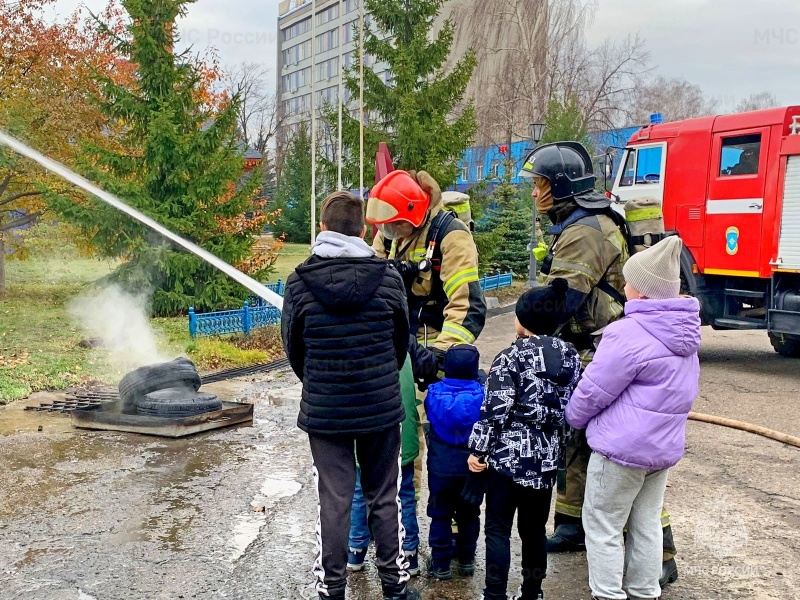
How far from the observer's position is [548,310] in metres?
3.54

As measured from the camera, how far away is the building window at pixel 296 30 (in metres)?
77.6

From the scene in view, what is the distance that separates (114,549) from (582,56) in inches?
1316

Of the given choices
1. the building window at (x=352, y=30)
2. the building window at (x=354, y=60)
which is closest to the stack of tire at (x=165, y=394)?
the building window at (x=354, y=60)

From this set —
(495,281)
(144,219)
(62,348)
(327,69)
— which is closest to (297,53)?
(327,69)

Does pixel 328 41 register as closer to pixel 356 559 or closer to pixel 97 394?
pixel 97 394

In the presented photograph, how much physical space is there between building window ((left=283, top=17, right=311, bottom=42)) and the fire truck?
7035cm

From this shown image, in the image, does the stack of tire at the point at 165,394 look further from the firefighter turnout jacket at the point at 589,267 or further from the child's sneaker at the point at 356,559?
the firefighter turnout jacket at the point at 589,267

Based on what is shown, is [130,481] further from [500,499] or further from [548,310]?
[548,310]

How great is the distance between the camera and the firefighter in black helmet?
158 inches

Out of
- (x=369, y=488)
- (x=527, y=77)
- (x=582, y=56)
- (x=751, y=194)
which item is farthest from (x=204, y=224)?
(x=582, y=56)

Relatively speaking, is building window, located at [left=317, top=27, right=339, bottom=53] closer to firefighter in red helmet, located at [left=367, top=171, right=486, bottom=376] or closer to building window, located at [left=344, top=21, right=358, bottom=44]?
Result: building window, located at [left=344, top=21, right=358, bottom=44]

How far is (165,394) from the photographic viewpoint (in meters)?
7.20

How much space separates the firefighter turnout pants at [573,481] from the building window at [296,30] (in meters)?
77.6

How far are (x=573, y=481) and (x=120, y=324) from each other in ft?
35.0
